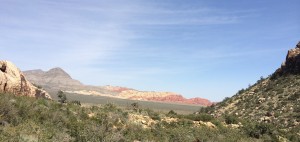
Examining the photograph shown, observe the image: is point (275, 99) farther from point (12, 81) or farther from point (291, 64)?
point (12, 81)

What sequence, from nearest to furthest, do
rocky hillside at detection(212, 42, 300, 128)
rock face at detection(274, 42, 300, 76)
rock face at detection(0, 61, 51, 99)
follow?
rock face at detection(0, 61, 51, 99), rocky hillside at detection(212, 42, 300, 128), rock face at detection(274, 42, 300, 76)

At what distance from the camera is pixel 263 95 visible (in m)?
51.6

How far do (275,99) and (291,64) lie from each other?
39.9 feet

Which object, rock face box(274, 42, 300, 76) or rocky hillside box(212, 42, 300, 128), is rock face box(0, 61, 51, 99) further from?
rock face box(274, 42, 300, 76)

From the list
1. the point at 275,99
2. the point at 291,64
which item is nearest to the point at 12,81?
the point at 275,99

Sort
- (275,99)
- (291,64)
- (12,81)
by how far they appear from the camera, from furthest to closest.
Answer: (291,64), (275,99), (12,81)

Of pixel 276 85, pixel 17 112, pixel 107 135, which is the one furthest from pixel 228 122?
pixel 276 85

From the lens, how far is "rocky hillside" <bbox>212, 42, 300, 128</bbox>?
4053 centimetres

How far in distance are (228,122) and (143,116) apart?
9.09m

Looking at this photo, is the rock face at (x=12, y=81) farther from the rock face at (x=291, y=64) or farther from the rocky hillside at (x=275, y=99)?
the rock face at (x=291, y=64)

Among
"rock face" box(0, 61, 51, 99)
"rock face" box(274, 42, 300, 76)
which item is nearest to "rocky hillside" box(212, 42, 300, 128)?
"rock face" box(274, 42, 300, 76)

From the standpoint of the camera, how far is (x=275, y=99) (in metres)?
47.2

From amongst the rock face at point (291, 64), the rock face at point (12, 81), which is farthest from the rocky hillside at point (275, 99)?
the rock face at point (12, 81)

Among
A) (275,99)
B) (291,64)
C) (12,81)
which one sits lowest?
(12,81)
